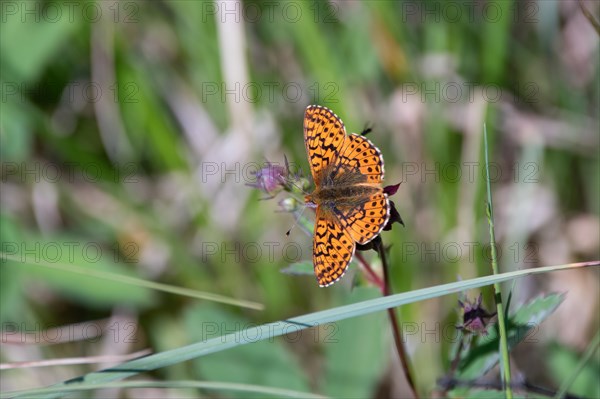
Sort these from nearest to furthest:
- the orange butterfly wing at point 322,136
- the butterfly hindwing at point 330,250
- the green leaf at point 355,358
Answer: the butterfly hindwing at point 330,250 < the orange butterfly wing at point 322,136 < the green leaf at point 355,358

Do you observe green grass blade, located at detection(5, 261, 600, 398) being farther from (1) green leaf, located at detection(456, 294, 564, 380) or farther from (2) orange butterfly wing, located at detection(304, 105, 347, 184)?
(2) orange butterfly wing, located at detection(304, 105, 347, 184)

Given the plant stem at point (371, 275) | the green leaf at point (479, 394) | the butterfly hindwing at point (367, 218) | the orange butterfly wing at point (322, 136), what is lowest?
the green leaf at point (479, 394)

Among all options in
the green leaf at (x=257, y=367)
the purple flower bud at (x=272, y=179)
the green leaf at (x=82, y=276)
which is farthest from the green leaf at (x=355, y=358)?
the green leaf at (x=82, y=276)

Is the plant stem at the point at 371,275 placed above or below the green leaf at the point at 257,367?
above

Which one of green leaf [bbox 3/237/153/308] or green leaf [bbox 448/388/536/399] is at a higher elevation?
A: green leaf [bbox 3/237/153/308]

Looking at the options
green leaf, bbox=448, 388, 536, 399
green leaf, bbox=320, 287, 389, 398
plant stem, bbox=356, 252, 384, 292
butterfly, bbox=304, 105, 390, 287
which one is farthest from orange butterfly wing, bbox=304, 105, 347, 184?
green leaf, bbox=448, 388, 536, 399

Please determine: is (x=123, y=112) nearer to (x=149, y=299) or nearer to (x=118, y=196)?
(x=118, y=196)

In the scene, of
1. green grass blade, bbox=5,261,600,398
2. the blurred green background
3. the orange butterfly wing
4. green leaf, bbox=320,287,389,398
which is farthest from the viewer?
the blurred green background

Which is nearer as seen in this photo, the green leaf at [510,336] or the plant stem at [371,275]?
the green leaf at [510,336]

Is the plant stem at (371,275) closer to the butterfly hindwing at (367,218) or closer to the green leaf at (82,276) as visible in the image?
the butterfly hindwing at (367,218)
